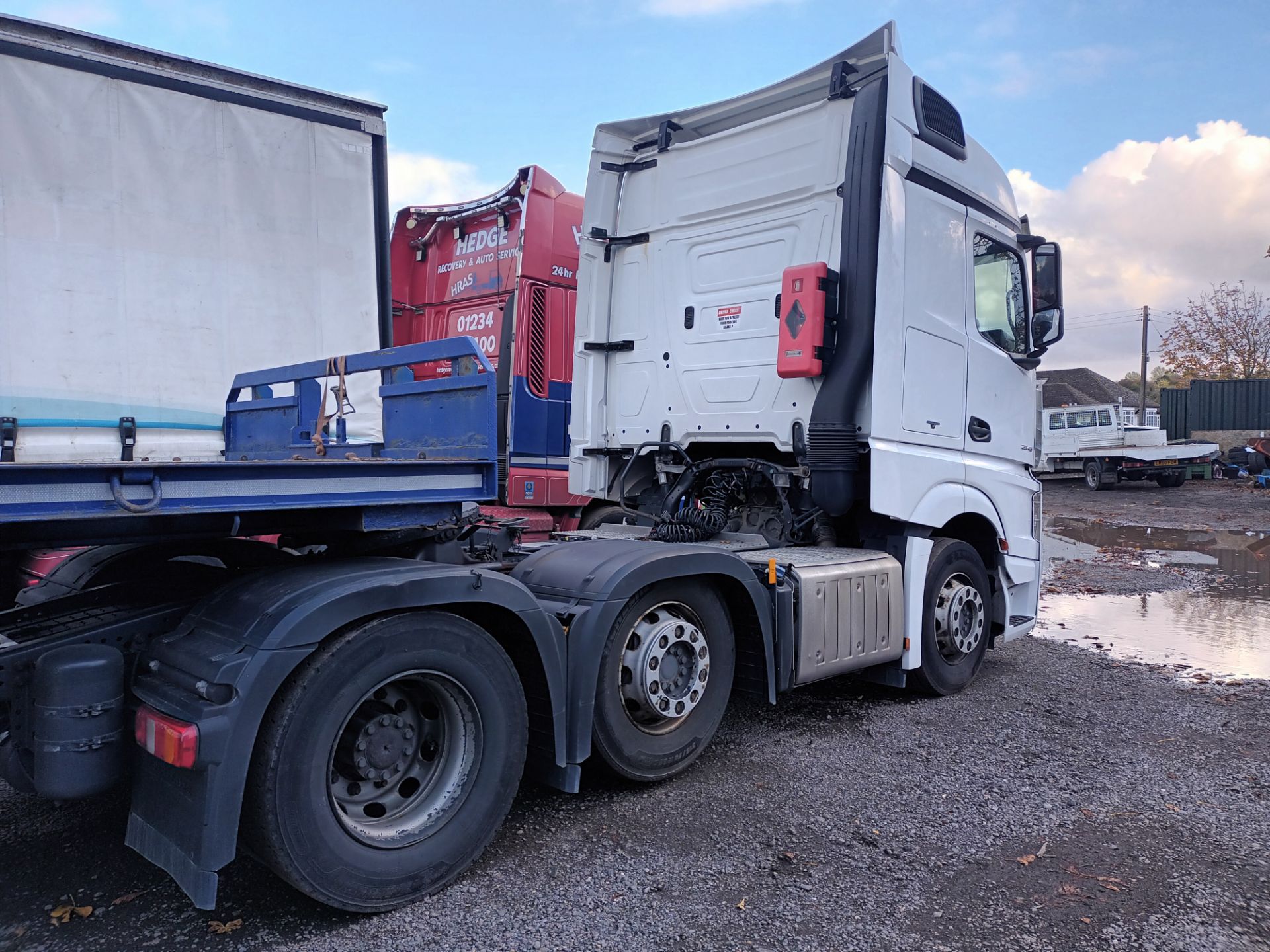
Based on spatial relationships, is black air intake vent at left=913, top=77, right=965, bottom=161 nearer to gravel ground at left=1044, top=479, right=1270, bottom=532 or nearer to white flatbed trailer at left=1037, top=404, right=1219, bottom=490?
gravel ground at left=1044, top=479, right=1270, bottom=532

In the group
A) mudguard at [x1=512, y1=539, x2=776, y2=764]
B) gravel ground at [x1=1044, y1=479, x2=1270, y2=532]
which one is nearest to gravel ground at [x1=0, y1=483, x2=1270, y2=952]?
mudguard at [x1=512, y1=539, x2=776, y2=764]

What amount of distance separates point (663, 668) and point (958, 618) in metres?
2.51

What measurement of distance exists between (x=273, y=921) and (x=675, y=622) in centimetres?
186

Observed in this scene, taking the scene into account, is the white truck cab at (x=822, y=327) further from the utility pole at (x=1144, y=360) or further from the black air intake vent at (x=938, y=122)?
the utility pole at (x=1144, y=360)

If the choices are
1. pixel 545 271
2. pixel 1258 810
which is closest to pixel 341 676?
pixel 1258 810

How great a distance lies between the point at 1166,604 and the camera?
896 cm

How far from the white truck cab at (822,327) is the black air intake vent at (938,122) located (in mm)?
17

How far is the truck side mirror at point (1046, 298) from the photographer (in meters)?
5.88

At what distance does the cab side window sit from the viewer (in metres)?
5.76

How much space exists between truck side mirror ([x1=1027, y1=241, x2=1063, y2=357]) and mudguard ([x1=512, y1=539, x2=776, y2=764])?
3132 mm

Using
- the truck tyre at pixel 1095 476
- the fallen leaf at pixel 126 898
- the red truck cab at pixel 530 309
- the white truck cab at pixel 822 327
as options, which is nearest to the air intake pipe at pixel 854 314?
the white truck cab at pixel 822 327

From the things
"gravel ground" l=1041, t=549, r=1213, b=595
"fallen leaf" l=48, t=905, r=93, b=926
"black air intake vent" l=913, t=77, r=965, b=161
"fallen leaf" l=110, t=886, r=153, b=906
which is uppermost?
"black air intake vent" l=913, t=77, r=965, b=161

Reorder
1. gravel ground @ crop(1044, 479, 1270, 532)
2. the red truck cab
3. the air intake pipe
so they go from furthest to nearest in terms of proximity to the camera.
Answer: gravel ground @ crop(1044, 479, 1270, 532)
the red truck cab
the air intake pipe

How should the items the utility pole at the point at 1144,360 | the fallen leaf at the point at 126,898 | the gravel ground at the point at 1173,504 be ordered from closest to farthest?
the fallen leaf at the point at 126,898 < the gravel ground at the point at 1173,504 < the utility pole at the point at 1144,360
